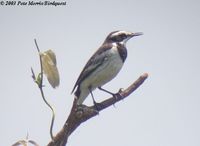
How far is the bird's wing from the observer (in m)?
6.81

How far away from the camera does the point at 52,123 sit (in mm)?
2650

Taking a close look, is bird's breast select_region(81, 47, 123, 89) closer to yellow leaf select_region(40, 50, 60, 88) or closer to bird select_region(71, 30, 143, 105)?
bird select_region(71, 30, 143, 105)

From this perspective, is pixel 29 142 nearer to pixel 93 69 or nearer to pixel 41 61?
pixel 41 61

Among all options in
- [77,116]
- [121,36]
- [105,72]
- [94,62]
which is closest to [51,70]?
[77,116]

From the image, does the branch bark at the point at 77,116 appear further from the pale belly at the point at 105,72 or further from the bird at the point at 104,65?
the pale belly at the point at 105,72

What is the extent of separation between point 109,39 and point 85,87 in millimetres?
1574

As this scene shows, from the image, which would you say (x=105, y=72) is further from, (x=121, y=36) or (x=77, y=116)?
(x=77, y=116)

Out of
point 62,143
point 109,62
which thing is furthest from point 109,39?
point 62,143

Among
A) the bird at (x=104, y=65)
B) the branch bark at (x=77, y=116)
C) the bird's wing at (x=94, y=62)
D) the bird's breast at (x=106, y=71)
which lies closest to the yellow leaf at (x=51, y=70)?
the branch bark at (x=77, y=116)

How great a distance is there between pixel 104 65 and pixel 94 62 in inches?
6.7

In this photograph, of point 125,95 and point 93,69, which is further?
point 93,69

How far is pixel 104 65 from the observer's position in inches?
280

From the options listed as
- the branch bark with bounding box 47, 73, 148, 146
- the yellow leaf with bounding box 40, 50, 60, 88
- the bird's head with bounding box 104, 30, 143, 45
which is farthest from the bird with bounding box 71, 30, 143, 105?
the yellow leaf with bounding box 40, 50, 60, 88

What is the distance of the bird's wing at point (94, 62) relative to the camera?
681cm
